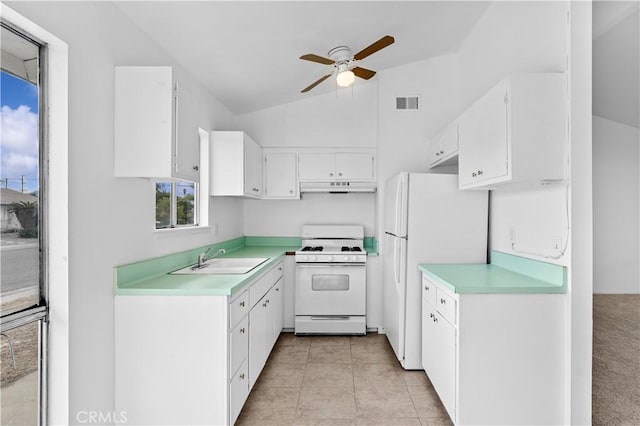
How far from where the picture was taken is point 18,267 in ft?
5.14

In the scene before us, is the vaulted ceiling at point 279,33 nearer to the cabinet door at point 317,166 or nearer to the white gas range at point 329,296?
the cabinet door at point 317,166

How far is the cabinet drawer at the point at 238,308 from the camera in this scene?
2.11 metres

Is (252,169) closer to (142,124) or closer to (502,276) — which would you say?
(142,124)

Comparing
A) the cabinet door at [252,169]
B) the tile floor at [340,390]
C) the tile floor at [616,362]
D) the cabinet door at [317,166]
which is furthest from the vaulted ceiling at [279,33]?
the tile floor at [616,362]

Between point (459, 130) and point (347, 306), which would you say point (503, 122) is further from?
point (347, 306)

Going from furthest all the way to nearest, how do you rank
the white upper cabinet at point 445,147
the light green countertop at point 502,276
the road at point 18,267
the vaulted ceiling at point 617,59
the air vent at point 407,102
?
the air vent at point 407,102 < the white upper cabinet at point 445,147 < the vaulted ceiling at point 617,59 < the light green countertop at point 502,276 < the road at point 18,267

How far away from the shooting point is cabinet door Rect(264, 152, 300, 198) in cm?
433

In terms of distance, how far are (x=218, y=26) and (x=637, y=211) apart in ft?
20.7

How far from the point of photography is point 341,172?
14.2 feet

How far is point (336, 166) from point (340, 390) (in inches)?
100

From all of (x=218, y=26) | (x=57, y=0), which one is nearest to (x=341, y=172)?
(x=218, y=26)

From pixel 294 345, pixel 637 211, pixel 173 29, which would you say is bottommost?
pixel 294 345

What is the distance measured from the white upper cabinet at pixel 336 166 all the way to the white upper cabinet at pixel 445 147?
745mm

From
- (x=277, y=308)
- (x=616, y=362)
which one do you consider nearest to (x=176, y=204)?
(x=277, y=308)
